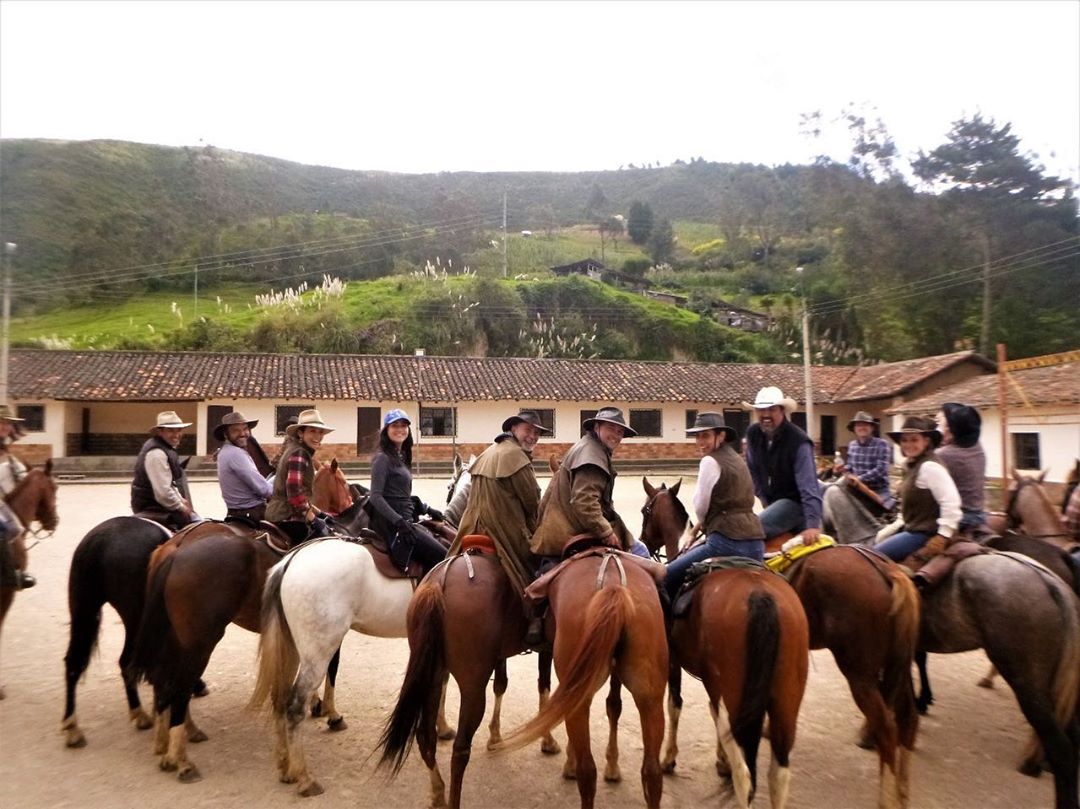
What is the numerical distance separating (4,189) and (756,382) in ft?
257

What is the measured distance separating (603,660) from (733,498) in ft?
4.32

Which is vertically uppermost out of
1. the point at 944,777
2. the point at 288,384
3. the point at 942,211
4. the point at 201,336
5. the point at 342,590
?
the point at 942,211

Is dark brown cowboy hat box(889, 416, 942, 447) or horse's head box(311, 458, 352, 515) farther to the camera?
horse's head box(311, 458, 352, 515)

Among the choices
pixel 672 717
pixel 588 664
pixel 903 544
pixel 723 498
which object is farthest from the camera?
pixel 903 544

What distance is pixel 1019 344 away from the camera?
1190 inches

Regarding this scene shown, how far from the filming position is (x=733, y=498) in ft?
13.6

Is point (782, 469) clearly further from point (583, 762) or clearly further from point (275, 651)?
point (275, 651)

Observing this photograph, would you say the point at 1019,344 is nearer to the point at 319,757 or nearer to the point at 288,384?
the point at 288,384

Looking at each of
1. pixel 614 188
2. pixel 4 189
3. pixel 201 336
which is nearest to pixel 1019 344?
pixel 201 336

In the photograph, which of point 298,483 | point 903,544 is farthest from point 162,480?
point 903,544

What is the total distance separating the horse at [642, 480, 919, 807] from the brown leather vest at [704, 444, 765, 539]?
0.56 m

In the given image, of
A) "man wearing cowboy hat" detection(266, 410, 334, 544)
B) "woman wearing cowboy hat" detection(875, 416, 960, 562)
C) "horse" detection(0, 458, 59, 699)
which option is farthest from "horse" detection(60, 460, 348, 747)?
"woman wearing cowboy hat" detection(875, 416, 960, 562)

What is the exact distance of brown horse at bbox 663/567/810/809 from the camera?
3.52m

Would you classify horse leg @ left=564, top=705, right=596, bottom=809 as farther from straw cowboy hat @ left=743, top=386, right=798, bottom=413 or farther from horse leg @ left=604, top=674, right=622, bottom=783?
straw cowboy hat @ left=743, top=386, right=798, bottom=413
